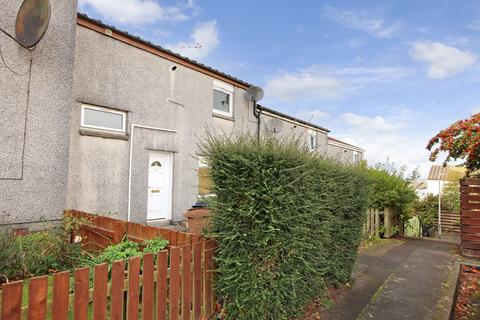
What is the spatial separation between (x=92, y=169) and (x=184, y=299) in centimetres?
507

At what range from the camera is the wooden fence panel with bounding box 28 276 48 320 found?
1.87m

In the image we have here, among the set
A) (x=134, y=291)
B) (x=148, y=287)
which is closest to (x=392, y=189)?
(x=148, y=287)

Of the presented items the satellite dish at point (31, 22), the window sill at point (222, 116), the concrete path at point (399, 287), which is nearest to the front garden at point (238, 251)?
the concrete path at point (399, 287)

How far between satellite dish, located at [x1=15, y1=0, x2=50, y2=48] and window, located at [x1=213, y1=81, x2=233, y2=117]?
6277mm

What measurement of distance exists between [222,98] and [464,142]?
7.60 m

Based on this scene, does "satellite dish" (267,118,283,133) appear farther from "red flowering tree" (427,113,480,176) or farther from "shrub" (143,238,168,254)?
"shrub" (143,238,168,254)

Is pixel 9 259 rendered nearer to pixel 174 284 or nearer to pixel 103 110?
pixel 174 284

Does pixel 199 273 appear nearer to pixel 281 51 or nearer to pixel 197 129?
pixel 197 129

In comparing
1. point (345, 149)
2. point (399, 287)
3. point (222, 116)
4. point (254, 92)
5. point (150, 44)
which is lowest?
point (399, 287)

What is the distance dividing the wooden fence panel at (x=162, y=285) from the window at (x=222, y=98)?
840 centimetres

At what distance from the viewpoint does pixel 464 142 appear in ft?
25.7

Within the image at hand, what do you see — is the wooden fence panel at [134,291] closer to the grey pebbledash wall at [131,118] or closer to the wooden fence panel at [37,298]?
the wooden fence panel at [37,298]

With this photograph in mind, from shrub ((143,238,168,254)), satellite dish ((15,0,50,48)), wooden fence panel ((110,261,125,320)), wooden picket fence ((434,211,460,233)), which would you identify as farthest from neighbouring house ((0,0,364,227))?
wooden picket fence ((434,211,460,233))

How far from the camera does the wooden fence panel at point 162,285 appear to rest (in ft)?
8.82
